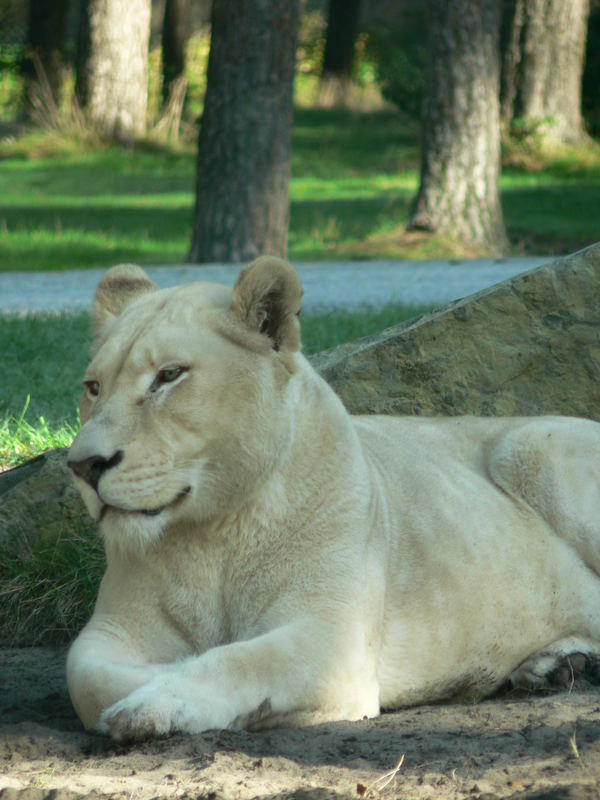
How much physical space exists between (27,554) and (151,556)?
182 centimetres

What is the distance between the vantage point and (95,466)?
3338 mm

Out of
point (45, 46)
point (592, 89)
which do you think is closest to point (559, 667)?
point (592, 89)

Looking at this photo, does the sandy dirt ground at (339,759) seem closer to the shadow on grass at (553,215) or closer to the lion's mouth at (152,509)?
the lion's mouth at (152,509)

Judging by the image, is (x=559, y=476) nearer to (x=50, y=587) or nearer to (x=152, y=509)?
(x=152, y=509)

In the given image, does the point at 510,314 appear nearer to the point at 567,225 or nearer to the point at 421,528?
the point at 421,528

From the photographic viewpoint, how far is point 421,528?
4.13m

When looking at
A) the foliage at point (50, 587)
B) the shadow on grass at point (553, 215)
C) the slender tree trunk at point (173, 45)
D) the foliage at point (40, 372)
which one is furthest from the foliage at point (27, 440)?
the slender tree trunk at point (173, 45)

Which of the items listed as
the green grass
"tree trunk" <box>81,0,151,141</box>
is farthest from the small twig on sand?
"tree trunk" <box>81,0,151,141</box>

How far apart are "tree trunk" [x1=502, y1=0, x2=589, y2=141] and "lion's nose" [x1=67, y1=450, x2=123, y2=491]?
18.8 m

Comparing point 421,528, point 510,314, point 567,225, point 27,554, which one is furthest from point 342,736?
point 567,225

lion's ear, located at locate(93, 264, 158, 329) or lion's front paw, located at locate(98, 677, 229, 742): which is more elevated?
lion's ear, located at locate(93, 264, 158, 329)

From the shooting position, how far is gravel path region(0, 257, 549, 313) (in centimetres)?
1091

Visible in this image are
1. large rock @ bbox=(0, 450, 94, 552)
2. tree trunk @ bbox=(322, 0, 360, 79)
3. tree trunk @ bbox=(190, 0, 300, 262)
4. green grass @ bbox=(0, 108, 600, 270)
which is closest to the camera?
large rock @ bbox=(0, 450, 94, 552)

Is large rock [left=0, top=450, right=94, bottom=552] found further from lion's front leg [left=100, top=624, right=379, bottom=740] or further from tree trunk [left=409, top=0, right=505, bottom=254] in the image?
tree trunk [left=409, top=0, right=505, bottom=254]
